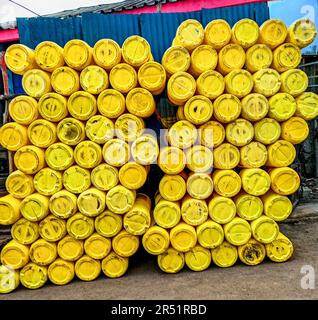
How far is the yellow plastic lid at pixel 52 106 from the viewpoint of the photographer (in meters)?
3.18

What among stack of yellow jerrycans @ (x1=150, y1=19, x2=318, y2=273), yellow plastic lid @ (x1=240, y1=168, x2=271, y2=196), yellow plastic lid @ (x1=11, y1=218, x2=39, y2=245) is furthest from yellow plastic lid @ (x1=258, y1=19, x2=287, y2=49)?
yellow plastic lid @ (x1=11, y1=218, x2=39, y2=245)

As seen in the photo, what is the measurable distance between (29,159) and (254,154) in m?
2.32

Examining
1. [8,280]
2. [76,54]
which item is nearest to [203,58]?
[76,54]

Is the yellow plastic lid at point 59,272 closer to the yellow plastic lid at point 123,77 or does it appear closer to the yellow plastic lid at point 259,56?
the yellow plastic lid at point 123,77

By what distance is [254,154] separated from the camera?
328 cm

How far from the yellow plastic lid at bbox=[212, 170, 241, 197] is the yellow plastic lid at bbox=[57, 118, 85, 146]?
1476mm

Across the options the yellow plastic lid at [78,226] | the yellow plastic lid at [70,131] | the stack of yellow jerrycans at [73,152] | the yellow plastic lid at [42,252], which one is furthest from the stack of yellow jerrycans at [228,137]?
the yellow plastic lid at [42,252]

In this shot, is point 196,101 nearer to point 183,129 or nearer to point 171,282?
point 183,129

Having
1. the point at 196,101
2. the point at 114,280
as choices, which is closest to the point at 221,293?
the point at 114,280

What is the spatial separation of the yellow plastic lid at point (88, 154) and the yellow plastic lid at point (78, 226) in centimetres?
53

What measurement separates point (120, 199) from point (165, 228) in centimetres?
57

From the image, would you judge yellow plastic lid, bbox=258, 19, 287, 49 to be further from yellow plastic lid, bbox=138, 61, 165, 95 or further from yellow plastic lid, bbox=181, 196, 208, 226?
yellow plastic lid, bbox=181, 196, 208, 226

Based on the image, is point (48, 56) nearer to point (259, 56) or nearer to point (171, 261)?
point (259, 56)

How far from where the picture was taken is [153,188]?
4246 millimetres
